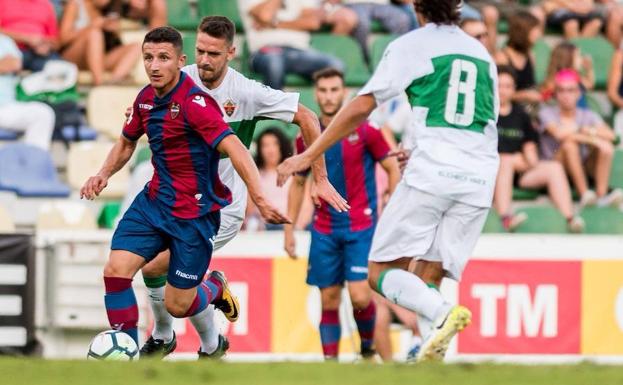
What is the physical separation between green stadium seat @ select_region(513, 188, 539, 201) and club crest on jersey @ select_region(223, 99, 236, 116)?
19.3 ft

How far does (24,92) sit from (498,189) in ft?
15.0

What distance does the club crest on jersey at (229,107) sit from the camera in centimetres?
883

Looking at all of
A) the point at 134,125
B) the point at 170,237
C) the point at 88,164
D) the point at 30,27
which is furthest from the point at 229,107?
the point at 30,27

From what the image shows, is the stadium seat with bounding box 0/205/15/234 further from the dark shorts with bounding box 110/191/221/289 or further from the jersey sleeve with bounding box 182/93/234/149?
the jersey sleeve with bounding box 182/93/234/149

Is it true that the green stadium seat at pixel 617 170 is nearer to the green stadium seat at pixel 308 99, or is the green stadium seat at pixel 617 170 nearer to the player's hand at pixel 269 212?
the green stadium seat at pixel 308 99

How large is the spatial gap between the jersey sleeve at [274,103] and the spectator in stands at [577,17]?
7960 mm

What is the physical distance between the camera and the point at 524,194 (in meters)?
14.2

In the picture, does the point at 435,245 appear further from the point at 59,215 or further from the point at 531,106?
the point at 531,106

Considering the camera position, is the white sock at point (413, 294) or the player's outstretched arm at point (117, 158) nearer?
the white sock at point (413, 294)

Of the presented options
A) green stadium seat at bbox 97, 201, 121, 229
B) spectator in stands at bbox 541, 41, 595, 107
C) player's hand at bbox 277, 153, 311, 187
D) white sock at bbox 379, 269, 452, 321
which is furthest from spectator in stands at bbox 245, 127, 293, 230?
player's hand at bbox 277, 153, 311, 187

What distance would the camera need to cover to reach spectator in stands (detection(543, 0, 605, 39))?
636 inches

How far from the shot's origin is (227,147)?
7918 millimetres

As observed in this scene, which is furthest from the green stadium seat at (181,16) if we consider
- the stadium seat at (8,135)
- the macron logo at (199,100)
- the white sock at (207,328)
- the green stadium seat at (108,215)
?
the macron logo at (199,100)

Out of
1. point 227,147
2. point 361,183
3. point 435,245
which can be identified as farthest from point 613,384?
point 361,183
